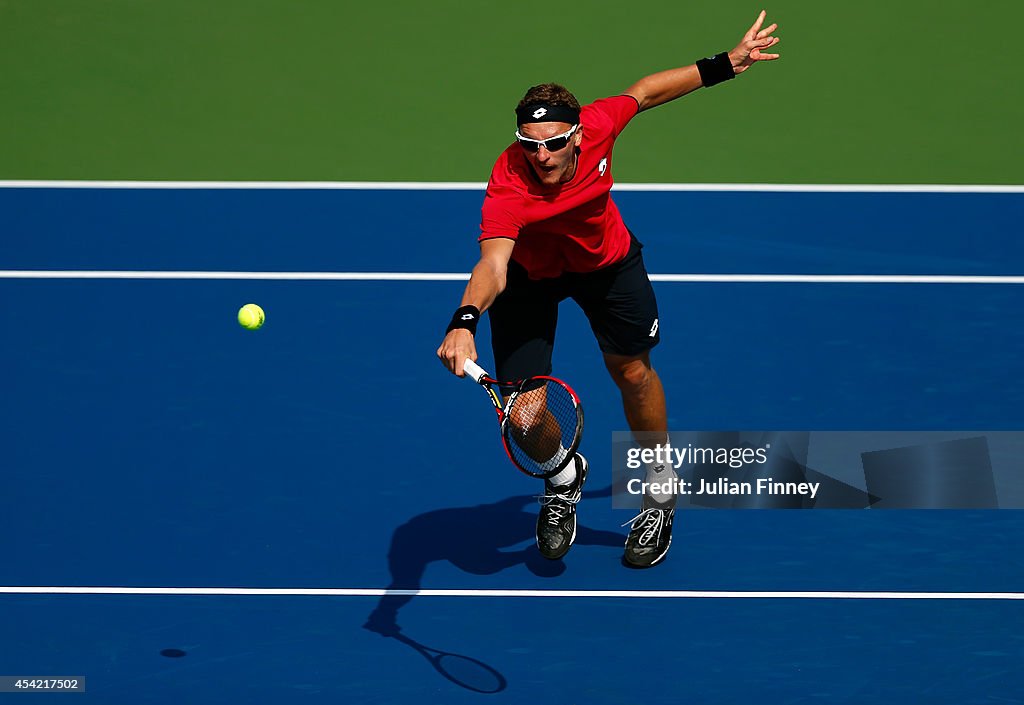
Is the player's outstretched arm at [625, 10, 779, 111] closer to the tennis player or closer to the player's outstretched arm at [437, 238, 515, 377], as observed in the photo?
the tennis player

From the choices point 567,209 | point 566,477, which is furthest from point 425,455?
point 567,209

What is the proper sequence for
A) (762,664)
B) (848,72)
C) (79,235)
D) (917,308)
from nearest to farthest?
(762,664)
(917,308)
(79,235)
(848,72)

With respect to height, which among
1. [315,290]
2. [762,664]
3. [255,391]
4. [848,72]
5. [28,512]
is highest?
[848,72]

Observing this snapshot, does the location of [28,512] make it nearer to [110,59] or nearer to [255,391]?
[255,391]

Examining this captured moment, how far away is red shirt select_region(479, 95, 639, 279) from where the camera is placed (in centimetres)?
664

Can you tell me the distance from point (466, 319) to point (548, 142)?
985 mm

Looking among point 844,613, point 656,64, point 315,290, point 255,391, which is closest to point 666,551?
point 844,613

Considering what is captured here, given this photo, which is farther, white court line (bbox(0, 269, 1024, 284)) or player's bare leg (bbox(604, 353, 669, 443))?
white court line (bbox(0, 269, 1024, 284))

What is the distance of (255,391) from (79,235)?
2739mm

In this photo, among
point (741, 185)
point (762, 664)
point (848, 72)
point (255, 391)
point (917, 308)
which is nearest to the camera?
point (762, 664)

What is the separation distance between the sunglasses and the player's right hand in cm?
104

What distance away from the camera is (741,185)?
11.6 m

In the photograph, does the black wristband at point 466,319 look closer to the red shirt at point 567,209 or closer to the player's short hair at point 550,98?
the red shirt at point 567,209

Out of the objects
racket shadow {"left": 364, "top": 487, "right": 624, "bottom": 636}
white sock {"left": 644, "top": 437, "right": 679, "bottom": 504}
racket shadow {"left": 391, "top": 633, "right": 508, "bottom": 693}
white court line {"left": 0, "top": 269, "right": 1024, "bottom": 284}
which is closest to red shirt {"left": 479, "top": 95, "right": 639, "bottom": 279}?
white sock {"left": 644, "top": 437, "right": 679, "bottom": 504}
